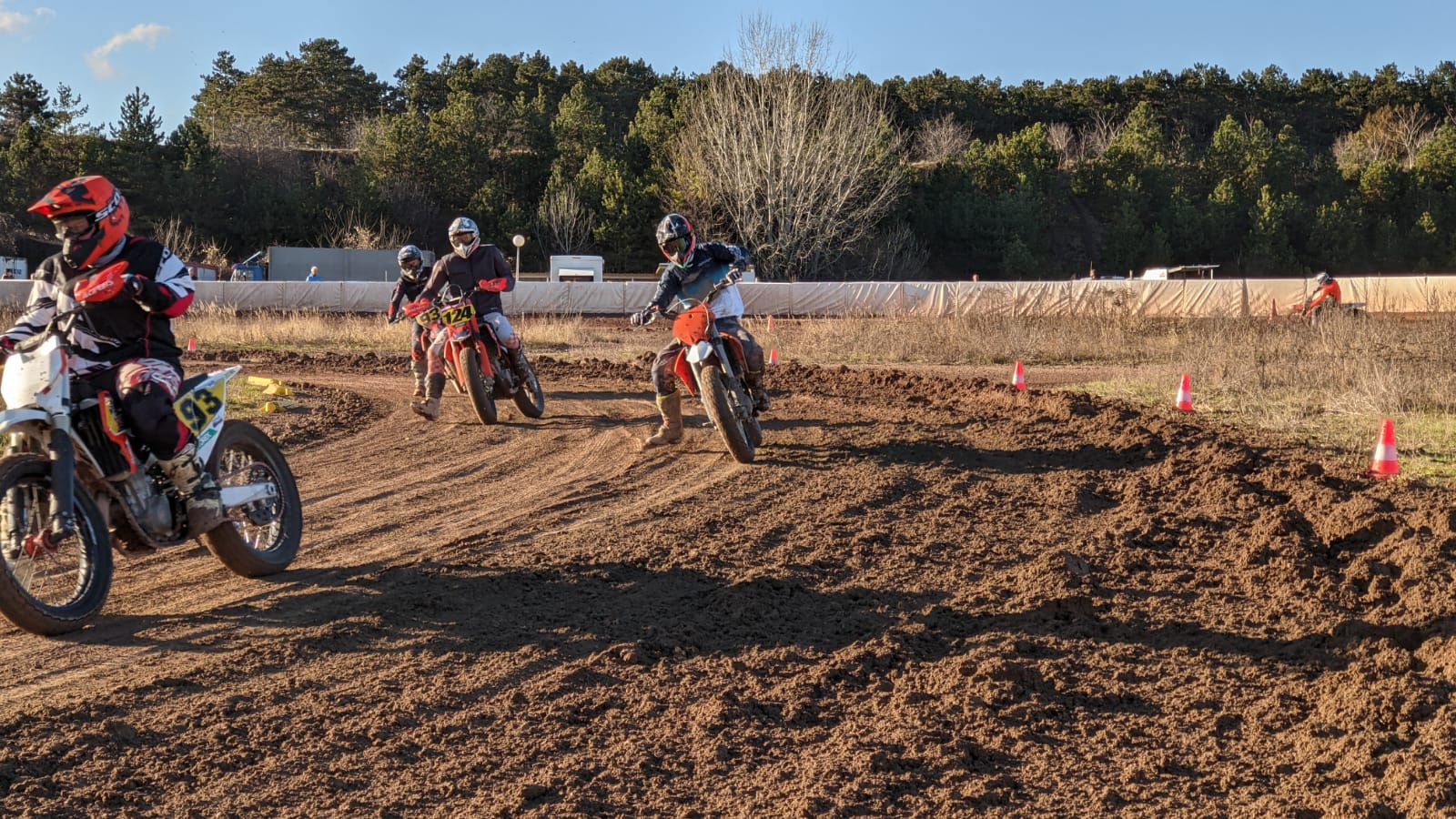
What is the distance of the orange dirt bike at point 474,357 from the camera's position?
11477 mm

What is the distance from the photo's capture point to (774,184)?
169 feet

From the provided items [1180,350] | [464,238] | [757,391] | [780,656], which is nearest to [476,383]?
[464,238]

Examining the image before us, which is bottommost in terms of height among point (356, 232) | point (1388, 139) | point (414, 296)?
point (414, 296)

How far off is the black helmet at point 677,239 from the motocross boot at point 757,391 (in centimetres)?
106

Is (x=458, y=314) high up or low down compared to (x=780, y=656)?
up

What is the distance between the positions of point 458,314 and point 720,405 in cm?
338

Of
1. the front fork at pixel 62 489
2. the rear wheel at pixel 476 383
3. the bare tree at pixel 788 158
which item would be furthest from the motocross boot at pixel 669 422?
the bare tree at pixel 788 158

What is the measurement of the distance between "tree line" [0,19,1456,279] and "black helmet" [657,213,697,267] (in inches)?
1615

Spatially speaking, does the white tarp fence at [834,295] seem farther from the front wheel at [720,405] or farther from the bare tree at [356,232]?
the bare tree at [356,232]

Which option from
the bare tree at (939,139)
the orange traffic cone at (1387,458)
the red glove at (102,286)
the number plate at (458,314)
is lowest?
the orange traffic cone at (1387,458)

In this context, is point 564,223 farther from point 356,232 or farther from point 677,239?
point 677,239

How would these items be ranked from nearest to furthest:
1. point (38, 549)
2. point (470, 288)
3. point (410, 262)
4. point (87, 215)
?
point (38, 549) → point (87, 215) → point (470, 288) → point (410, 262)

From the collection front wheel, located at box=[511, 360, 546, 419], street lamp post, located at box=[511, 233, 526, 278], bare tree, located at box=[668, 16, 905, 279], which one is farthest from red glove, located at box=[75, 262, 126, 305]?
bare tree, located at box=[668, 16, 905, 279]

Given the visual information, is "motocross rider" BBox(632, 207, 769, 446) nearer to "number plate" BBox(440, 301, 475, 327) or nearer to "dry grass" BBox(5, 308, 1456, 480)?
"number plate" BBox(440, 301, 475, 327)
